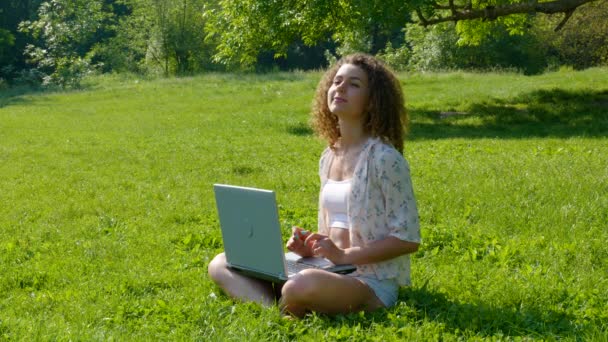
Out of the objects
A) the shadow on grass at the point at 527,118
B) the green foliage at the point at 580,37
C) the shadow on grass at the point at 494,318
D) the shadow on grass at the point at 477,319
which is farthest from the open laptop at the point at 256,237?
the green foliage at the point at 580,37

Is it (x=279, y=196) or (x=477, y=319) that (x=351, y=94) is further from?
(x=279, y=196)

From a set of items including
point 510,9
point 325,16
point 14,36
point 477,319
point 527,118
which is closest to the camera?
point 477,319

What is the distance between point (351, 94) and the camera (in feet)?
16.9

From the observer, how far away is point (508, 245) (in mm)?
6711

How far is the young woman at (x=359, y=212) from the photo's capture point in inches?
191

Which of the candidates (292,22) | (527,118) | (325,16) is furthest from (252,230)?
(292,22)

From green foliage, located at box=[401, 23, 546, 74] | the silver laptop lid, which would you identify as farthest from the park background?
green foliage, located at box=[401, 23, 546, 74]

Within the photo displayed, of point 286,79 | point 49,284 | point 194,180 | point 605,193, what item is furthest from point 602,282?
point 286,79

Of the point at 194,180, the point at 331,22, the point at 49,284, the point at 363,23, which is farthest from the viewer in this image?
the point at 331,22

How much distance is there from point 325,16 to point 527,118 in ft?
16.9

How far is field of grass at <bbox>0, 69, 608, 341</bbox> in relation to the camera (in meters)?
4.83

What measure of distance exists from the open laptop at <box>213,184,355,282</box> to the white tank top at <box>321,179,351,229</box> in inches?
10.2

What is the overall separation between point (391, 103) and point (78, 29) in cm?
3668

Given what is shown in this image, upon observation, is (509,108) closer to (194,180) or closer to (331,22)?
(331,22)
